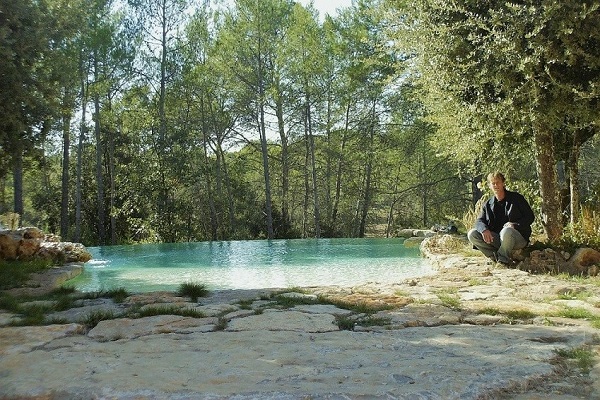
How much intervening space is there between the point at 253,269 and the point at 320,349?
5.76 meters

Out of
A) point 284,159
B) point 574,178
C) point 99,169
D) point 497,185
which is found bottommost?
point 497,185

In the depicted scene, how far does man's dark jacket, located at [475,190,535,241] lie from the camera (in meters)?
5.25

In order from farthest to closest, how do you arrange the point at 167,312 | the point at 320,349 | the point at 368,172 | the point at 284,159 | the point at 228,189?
the point at 284,159 < the point at 368,172 < the point at 228,189 < the point at 167,312 < the point at 320,349

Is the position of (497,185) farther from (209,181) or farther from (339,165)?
(339,165)

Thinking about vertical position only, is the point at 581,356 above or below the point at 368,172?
below

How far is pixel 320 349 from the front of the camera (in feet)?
7.13

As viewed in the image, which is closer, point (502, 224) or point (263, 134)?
point (502, 224)

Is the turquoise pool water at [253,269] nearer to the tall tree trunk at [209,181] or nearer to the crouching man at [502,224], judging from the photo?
the crouching man at [502,224]

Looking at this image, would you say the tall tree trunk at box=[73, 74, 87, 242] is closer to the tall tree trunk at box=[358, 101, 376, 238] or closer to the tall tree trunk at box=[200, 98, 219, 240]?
the tall tree trunk at box=[200, 98, 219, 240]

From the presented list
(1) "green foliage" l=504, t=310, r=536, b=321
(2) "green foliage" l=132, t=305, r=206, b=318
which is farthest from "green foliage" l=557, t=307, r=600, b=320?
(2) "green foliage" l=132, t=305, r=206, b=318

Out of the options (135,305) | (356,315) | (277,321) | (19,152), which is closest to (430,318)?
(356,315)

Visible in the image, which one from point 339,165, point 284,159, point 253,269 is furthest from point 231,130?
point 253,269

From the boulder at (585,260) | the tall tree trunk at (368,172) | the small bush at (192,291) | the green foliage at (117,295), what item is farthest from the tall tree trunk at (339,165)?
the green foliage at (117,295)

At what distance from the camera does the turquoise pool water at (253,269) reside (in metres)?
6.19
